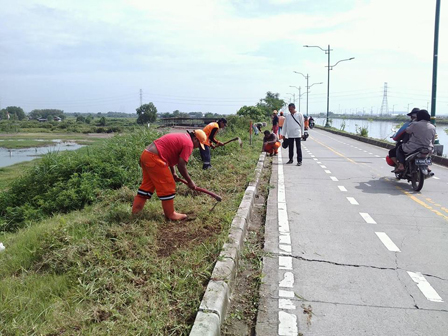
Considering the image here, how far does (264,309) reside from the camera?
11.0ft

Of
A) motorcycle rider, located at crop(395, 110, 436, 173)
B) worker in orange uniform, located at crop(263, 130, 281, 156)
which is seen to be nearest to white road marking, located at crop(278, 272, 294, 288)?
motorcycle rider, located at crop(395, 110, 436, 173)

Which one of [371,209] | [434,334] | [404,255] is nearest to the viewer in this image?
[434,334]

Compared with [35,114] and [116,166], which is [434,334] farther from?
[35,114]

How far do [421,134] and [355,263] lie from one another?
5110mm

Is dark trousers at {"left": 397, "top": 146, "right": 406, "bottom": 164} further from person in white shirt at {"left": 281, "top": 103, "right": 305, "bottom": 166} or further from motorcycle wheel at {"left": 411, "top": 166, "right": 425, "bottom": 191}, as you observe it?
person in white shirt at {"left": 281, "top": 103, "right": 305, "bottom": 166}

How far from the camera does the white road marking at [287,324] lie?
2994 mm

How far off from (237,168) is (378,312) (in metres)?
6.58

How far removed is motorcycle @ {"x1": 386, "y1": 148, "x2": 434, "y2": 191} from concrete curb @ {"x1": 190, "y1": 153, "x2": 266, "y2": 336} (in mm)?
5075

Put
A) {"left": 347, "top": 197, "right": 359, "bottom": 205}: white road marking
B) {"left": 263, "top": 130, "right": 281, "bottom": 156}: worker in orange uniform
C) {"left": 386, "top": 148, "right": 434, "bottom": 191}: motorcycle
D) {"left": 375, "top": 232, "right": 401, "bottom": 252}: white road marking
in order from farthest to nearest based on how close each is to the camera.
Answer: {"left": 263, "top": 130, "right": 281, "bottom": 156}: worker in orange uniform
{"left": 386, "top": 148, "right": 434, "bottom": 191}: motorcycle
{"left": 347, "top": 197, "right": 359, "bottom": 205}: white road marking
{"left": 375, "top": 232, "right": 401, "bottom": 252}: white road marking

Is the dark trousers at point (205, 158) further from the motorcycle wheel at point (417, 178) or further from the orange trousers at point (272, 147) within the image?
the orange trousers at point (272, 147)

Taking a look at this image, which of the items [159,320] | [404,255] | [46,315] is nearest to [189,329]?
[159,320]

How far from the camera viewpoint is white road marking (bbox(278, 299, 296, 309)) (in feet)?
11.1

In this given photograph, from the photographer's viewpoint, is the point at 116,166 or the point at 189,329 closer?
the point at 189,329

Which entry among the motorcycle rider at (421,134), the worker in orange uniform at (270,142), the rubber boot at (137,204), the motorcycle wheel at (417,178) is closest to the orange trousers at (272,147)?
the worker in orange uniform at (270,142)
